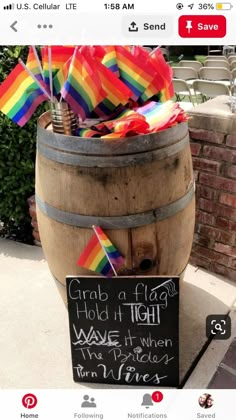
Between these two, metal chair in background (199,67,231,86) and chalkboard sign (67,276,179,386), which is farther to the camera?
metal chair in background (199,67,231,86)

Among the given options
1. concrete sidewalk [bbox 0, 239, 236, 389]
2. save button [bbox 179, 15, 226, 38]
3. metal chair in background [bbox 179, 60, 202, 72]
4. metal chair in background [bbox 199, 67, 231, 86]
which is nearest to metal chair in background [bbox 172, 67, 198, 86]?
metal chair in background [bbox 199, 67, 231, 86]

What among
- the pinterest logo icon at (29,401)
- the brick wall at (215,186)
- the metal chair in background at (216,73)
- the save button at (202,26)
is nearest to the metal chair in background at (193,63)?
the metal chair in background at (216,73)

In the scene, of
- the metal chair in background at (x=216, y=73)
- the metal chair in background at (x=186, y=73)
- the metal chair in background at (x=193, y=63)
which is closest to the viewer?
the metal chair in background at (x=216, y=73)

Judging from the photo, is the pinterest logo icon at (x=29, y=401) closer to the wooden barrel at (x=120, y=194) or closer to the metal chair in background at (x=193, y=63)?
the wooden barrel at (x=120, y=194)

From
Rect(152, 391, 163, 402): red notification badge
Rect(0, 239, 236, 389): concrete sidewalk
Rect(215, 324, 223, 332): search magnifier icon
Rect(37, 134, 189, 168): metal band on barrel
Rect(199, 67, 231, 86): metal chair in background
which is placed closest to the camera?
Rect(37, 134, 189, 168): metal band on barrel

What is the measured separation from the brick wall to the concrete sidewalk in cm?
15

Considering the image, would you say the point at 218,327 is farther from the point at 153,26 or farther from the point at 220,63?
the point at 220,63

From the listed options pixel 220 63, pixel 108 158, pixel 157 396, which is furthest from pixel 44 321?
pixel 220 63

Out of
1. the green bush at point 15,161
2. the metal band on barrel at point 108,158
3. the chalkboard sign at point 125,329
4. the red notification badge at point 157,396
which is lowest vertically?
the red notification badge at point 157,396

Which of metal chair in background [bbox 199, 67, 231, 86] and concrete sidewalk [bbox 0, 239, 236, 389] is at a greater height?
metal chair in background [bbox 199, 67, 231, 86]


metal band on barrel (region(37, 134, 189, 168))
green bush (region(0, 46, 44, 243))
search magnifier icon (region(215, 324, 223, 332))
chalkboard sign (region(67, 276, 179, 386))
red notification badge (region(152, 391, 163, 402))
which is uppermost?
metal band on barrel (region(37, 134, 189, 168))

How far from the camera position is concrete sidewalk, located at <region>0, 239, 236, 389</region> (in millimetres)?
2061

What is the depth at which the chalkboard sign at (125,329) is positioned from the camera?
1802 millimetres

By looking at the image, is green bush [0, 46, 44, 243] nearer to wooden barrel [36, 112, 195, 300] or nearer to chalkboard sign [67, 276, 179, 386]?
wooden barrel [36, 112, 195, 300]
